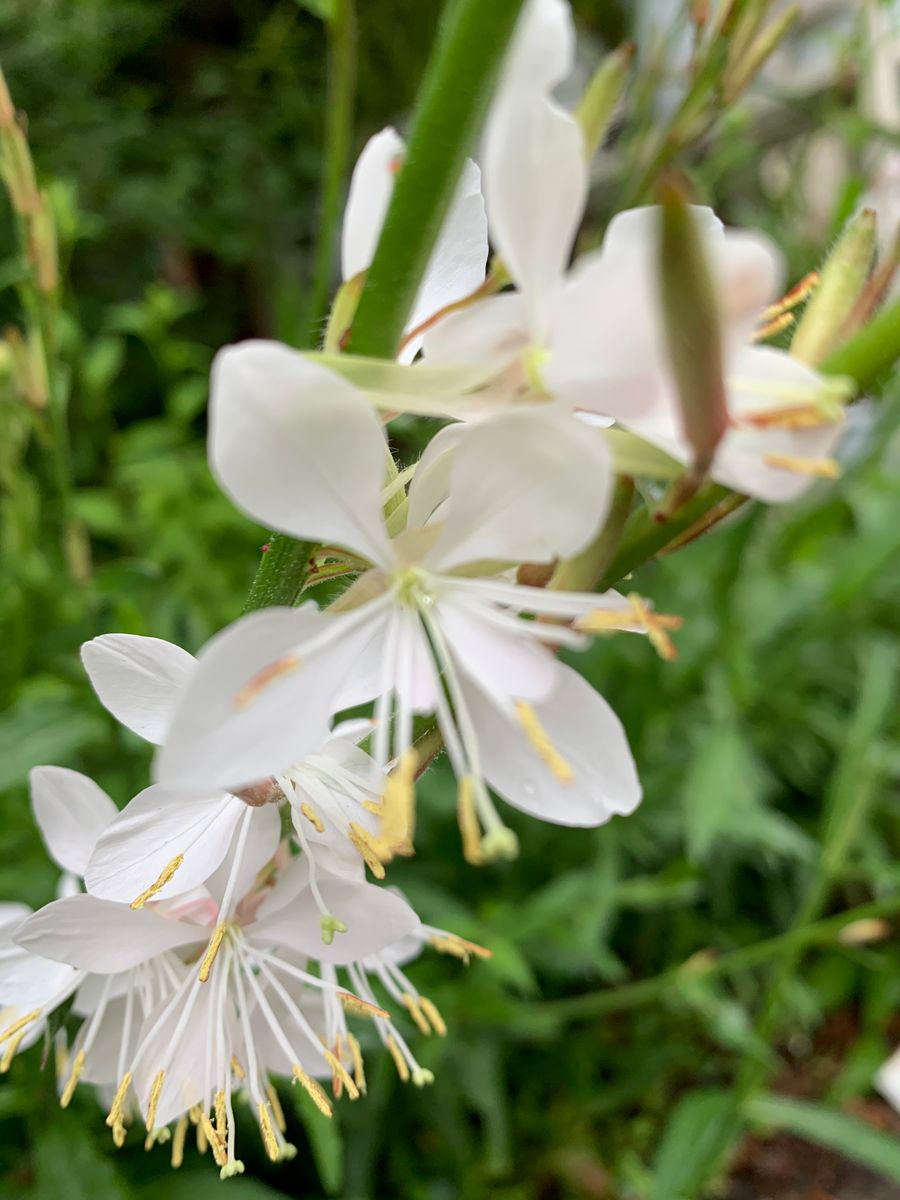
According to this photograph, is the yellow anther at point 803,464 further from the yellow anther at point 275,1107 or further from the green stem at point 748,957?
the green stem at point 748,957

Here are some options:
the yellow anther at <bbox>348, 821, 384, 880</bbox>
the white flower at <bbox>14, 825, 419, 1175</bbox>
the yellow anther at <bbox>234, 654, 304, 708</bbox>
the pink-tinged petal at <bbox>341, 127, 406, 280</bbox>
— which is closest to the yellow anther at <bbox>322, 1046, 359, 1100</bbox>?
the white flower at <bbox>14, 825, 419, 1175</bbox>

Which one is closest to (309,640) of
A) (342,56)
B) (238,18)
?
(342,56)

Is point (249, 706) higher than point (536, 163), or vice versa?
point (536, 163)

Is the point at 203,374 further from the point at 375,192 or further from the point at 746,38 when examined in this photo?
the point at 375,192

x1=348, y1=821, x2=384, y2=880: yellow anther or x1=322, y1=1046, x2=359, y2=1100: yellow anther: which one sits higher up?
x1=348, y1=821, x2=384, y2=880: yellow anther

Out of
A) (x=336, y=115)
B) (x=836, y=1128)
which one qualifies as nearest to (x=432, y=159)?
(x=336, y=115)

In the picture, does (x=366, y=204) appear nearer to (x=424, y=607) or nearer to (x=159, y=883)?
Answer: (x=424, y=607)

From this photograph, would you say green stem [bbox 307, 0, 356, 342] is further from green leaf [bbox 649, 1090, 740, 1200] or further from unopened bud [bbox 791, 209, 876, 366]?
green leaf [bbox 649, 1090, 740, 1200]
